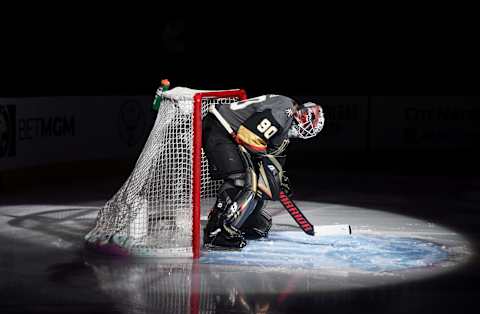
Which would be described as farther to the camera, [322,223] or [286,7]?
[286,7]

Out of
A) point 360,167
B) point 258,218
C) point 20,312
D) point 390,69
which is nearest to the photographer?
point 20,312

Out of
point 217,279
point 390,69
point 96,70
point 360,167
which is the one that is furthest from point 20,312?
point 390,69

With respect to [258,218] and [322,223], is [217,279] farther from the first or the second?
[322,223]

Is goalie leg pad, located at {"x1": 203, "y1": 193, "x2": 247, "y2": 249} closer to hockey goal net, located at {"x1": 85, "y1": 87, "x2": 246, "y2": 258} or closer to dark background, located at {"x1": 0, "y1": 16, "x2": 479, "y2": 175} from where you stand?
hockey goal net, located at {"x1": 85, "y1": 87, "x2": 246, "y2": 258}

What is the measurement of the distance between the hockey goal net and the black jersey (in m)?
0.20

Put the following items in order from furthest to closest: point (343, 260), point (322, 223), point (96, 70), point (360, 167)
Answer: point (96, 70)
point (360, 167)
point (322, 223)
point (343, 260)

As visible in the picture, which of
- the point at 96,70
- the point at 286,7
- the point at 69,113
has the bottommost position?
the point at 69,113

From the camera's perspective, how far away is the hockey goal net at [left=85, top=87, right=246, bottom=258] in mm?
6816

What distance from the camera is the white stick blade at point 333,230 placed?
A: 7672mm

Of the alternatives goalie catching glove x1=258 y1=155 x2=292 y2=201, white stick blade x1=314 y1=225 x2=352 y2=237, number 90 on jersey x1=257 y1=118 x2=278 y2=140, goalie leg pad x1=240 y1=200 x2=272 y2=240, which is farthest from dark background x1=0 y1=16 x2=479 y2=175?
number 90 on jersey x1=257 y1=118 x2=278 y2=140

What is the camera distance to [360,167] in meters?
13.7

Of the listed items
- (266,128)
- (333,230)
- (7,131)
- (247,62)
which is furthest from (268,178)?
(247,62)

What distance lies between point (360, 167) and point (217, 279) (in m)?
7.85

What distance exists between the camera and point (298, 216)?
747 cm
